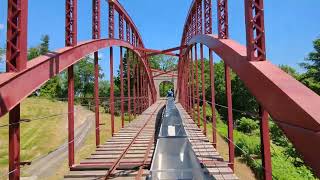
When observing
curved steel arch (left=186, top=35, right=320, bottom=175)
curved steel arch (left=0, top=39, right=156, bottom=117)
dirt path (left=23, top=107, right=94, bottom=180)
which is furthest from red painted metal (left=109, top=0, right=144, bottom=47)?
curved steel arch (left=186, top=35, right=320, bottom=175)

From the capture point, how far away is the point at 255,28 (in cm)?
493

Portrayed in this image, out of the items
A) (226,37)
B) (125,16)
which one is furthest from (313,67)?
(226,37)

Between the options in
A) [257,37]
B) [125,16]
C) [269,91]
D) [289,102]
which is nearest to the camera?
[289,102]

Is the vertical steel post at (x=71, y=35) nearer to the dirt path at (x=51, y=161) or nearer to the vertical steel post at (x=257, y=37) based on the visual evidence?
the vertical steel post at (x=257, y=37)

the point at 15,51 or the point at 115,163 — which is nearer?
the point at 15,51

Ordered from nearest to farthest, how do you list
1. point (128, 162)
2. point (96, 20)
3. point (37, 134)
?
point (128, 162) < point (96, 20) < point (37, 134)

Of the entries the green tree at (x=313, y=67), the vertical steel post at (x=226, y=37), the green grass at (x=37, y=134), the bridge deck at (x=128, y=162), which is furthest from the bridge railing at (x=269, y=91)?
the green tree at (x=313, y=67)

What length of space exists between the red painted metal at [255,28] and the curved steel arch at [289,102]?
17 centimetres

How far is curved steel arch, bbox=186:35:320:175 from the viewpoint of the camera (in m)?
2.78

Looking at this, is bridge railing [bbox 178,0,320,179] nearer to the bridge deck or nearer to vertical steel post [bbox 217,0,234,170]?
vertical steel post [bbox 217,0,234,170]

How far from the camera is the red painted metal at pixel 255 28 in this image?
4.78m

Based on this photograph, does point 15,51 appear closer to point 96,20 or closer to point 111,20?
point 96,20

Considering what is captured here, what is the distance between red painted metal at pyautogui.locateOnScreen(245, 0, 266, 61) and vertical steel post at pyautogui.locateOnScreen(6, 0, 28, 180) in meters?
2.99

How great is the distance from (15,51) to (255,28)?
3.18 meters
